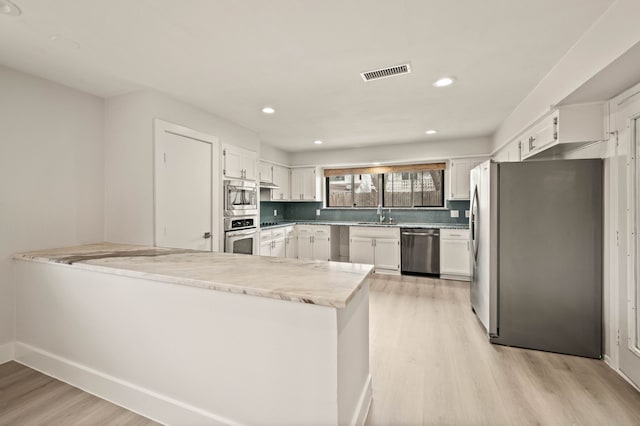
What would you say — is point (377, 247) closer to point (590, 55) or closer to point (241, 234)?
point (241, 234)

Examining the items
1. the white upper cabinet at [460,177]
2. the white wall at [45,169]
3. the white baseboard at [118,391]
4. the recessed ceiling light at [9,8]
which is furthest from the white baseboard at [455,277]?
the recessed ceiling light at [9,8]

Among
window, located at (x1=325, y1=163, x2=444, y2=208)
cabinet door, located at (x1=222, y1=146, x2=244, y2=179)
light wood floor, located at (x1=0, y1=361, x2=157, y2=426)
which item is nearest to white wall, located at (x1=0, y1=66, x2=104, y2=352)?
light wood floor, located at (x1=0, y1=361, x2=157, y2=426)

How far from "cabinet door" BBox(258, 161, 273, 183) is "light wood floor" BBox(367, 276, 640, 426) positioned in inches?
134

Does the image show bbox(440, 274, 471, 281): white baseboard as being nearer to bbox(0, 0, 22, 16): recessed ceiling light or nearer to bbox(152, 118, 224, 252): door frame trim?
bbox(152, 118, 224, 252): door frame trim

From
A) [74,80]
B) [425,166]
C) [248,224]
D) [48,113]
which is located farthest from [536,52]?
[48,113]

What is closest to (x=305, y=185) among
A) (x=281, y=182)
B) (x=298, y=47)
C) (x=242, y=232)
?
(x=281, y=182)

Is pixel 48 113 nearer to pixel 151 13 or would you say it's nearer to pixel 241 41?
pixel 151 13

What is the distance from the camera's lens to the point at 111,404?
182 cm

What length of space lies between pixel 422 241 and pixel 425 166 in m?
1.50

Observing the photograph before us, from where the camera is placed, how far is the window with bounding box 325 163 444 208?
5.51m

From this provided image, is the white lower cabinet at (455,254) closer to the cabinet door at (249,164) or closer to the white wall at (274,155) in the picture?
the cabinet door at (249,164)

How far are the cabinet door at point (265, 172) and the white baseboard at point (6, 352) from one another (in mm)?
3707

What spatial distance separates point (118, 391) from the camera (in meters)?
1.81

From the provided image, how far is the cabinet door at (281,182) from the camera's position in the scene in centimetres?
577
